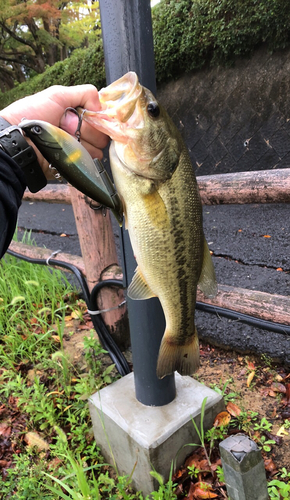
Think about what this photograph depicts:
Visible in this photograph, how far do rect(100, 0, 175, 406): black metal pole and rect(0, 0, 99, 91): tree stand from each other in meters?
10.6

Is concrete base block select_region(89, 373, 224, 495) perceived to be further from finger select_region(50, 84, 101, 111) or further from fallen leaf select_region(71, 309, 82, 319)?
finger select_region(50, 84, 101, 111)

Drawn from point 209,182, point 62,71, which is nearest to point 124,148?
point 209,182

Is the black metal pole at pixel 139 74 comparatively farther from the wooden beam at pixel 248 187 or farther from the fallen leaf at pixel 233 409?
the wooden beam at pixel 248 187

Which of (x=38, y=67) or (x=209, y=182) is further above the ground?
(x=38, y=67)

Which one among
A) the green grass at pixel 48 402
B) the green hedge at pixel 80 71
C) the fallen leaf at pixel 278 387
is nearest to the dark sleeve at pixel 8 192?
the green grass at pixel 48 402

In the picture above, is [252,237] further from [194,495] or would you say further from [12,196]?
[12,196]

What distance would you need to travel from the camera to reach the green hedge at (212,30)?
4906 mm

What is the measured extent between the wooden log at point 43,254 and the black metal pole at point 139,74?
44.0 inches

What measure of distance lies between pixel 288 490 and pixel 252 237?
10.4 feet

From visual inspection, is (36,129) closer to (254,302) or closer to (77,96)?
(77,96)

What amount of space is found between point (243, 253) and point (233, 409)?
2.22 m

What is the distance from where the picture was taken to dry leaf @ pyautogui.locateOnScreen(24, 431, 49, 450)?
2123 millimetres

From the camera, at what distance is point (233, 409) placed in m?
2.06

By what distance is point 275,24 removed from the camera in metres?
4.86
